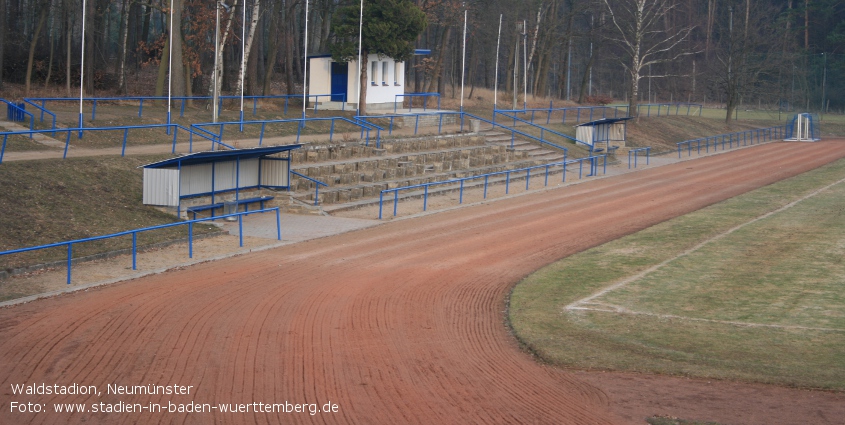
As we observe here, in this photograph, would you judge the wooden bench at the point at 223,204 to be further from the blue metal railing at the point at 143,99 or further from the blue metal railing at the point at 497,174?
the blue metal railing at the point at 143,99

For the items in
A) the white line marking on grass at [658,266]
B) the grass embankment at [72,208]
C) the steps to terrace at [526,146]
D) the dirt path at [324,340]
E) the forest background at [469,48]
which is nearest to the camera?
the dirt path at [324,340]

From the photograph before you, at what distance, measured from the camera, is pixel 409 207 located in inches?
1176

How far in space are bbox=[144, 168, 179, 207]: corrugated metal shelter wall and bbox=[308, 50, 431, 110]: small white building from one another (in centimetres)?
2234

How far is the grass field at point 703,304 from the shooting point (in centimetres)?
1250

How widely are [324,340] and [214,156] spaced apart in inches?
488

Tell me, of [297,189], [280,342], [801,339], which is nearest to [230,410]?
[280,342]

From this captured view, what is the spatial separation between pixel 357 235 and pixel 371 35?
21.7 meters

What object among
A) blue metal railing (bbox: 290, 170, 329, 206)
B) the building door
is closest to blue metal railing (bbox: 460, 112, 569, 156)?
the building door

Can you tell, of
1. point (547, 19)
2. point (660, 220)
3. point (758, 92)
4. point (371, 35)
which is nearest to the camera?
point (660, 220)

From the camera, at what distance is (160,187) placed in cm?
2319

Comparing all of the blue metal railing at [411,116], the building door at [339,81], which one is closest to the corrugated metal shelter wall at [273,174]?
the blue metal railing at [411,116]

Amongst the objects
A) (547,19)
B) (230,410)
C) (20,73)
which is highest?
(547,19)

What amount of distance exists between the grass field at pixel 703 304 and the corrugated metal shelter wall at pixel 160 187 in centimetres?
1076

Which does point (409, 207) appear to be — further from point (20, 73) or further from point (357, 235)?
point (20, 73)
